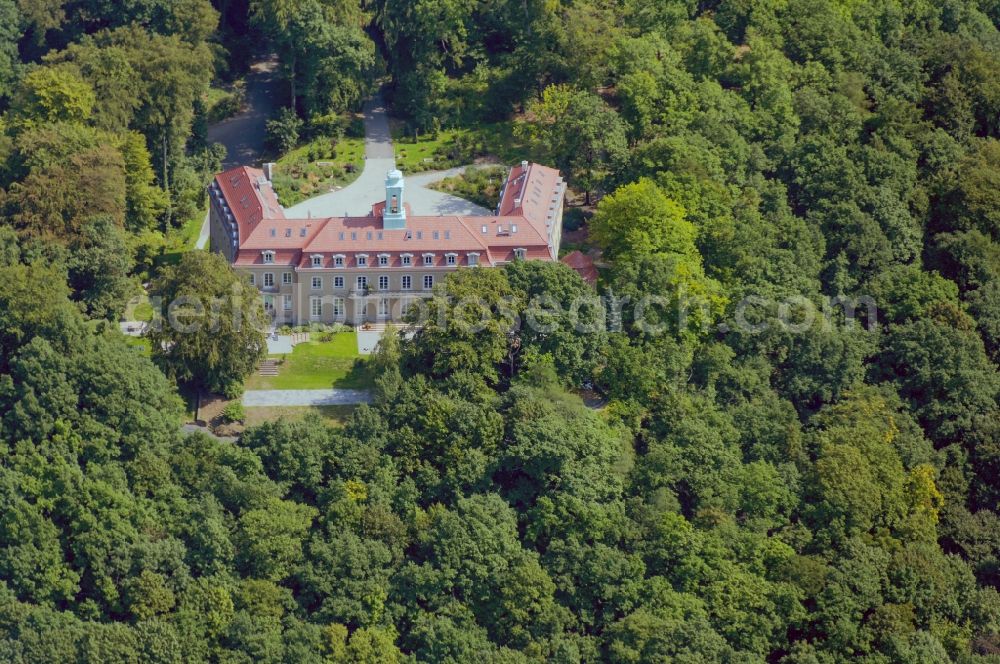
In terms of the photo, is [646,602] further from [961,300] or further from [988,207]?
[988,207]

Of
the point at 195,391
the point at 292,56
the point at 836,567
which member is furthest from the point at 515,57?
the point at 836,567

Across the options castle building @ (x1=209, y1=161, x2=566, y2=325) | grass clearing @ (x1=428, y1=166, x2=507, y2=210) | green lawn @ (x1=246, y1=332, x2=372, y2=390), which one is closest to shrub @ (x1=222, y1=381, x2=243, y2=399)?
green lawn @ (x1=246, y1=332, x2=372, y2=390)

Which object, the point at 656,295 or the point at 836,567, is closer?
the point at 836,567

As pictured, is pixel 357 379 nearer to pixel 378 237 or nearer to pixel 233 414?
pixel 233 414

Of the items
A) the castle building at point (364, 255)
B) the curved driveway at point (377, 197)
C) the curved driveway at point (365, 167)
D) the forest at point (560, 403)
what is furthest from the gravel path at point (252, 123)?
the castle building at point (364, 255)

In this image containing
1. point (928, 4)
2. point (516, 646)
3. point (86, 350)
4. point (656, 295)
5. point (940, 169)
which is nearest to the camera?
point (516, 646)

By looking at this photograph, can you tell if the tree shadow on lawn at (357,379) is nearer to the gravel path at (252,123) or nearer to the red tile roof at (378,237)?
the red tile roof at (378,237)
